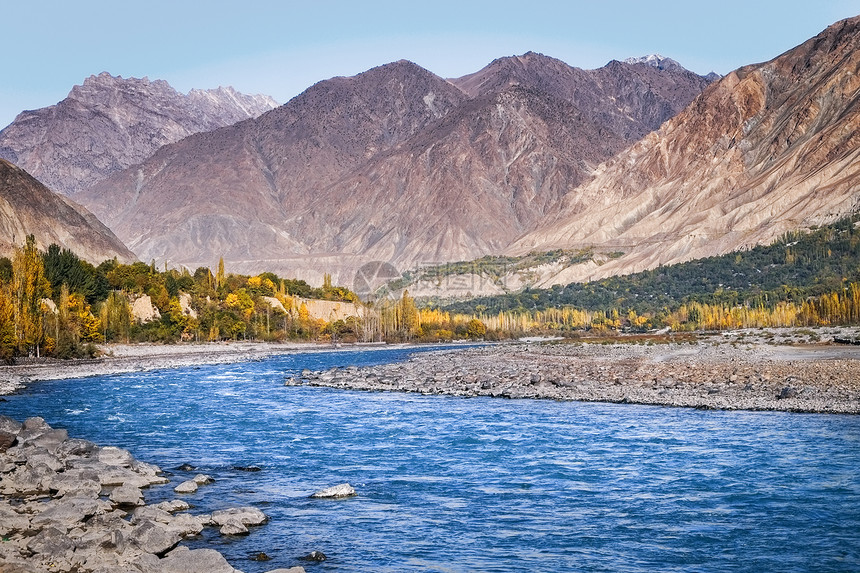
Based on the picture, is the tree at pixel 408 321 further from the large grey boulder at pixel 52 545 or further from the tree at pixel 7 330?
the large grey boulder at pixel 52 545

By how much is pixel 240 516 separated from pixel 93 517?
126 inches

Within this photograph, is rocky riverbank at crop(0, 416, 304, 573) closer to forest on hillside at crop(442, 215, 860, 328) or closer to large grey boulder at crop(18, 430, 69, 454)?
large grey boulder at crop(18, 430, 69, 454)

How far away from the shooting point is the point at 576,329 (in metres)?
179

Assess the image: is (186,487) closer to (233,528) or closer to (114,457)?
(233,528)

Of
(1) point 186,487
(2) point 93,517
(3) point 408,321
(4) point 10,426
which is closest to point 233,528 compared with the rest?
(2) point 93,517

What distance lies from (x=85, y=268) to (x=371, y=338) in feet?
185

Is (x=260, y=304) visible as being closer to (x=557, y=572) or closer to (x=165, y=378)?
(x=165, y=378)

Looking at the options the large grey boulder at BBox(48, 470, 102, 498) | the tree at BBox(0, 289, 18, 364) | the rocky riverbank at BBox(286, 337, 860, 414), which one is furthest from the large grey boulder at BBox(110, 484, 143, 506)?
the tree at BBox(0, 289, 18, 364)

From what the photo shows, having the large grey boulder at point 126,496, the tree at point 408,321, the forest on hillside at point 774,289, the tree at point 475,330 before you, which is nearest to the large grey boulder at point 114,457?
the large grey boulder at point 126,496

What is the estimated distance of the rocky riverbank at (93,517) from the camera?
15.8m

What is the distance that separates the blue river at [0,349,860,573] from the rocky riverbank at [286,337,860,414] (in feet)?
8.38

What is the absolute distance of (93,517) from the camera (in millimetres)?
18922

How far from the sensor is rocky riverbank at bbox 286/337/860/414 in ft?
134

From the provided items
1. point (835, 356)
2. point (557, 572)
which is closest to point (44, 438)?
point (557, 572)
